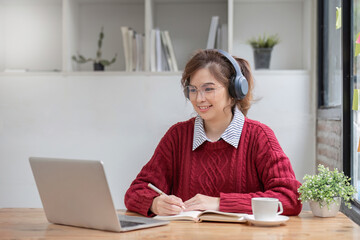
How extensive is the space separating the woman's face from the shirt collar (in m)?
0.05

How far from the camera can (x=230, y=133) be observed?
199 cm

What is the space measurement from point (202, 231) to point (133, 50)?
198cm

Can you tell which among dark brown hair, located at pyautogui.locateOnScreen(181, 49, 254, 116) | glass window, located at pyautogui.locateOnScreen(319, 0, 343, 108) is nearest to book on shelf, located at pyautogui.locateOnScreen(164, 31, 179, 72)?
glass window, located at pyautogui.locateOnScreen(319, 0, 343, 108)

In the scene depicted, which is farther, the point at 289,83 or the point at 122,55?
the point at 122,55

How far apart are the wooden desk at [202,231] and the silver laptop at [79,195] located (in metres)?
0.02

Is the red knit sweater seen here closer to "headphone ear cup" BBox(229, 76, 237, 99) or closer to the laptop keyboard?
"headphone ear cup" BBox(229, 76, 237, 99)

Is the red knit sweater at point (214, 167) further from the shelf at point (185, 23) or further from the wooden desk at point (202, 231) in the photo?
the shelf at point (185, 23)

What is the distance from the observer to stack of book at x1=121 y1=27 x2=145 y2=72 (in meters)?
3.24

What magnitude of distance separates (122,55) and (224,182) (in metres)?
1.74

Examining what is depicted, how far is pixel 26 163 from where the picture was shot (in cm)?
323

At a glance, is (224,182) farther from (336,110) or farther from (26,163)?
(26,163)

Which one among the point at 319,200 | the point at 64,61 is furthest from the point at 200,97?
the point at 64,61

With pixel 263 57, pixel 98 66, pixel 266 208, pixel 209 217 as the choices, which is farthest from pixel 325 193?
pixel 98 66

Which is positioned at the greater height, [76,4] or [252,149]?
[76,4]
